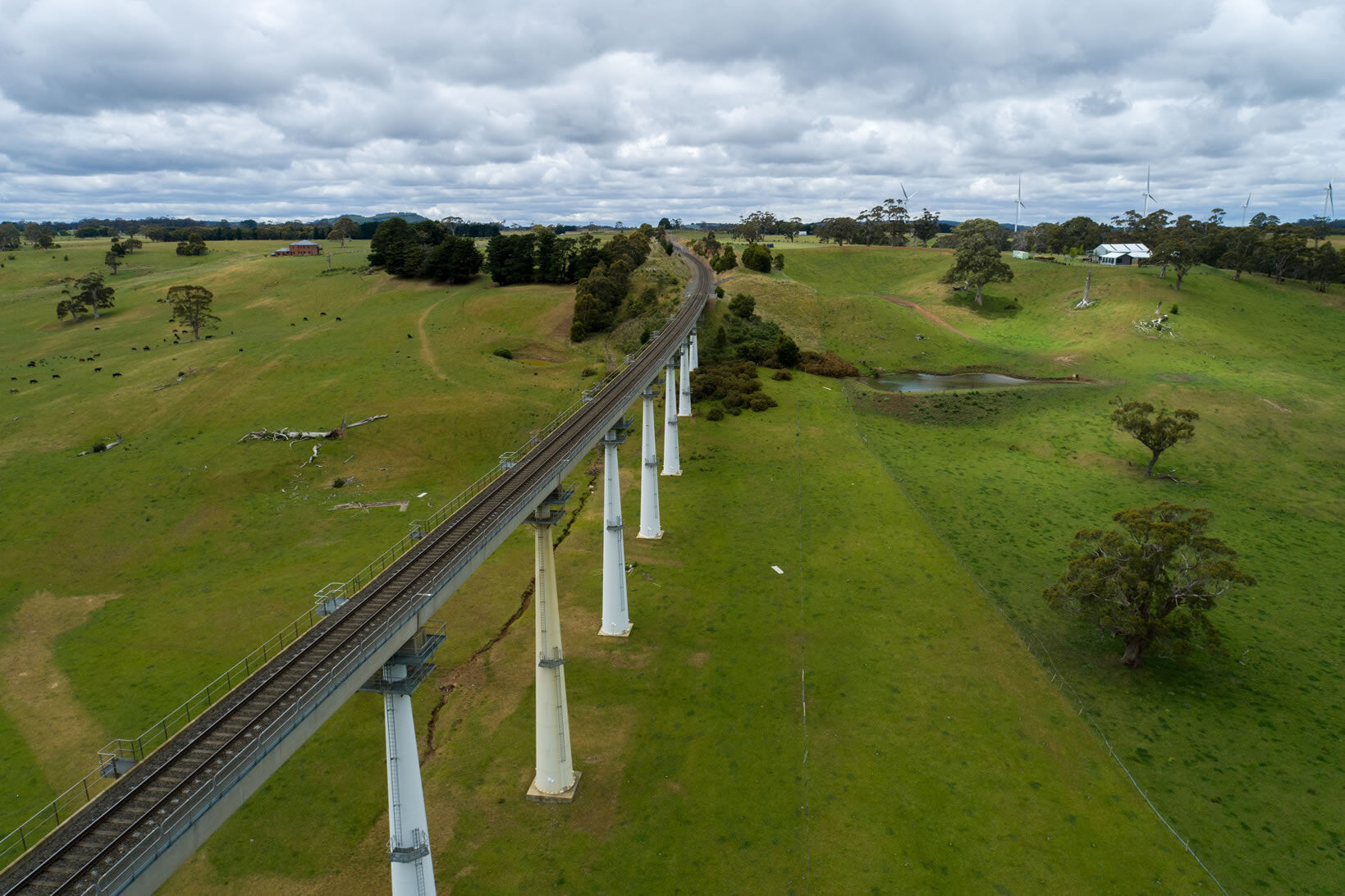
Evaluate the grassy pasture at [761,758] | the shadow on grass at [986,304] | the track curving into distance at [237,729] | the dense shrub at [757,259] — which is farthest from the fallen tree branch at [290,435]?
the shadow on grass at [986,304]

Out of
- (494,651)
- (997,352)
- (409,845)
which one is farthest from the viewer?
(997,352)

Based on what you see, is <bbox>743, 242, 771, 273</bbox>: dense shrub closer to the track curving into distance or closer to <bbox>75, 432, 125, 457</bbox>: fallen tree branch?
<bbox>75, 432, 125, 457</bbox>: fallen tree branch

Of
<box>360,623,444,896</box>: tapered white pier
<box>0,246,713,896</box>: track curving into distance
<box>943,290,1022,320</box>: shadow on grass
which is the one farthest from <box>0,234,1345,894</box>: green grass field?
<box>943,290,1022,320</box>: shadow on grass

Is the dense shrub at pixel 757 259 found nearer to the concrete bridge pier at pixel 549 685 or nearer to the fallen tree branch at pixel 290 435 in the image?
the fallen tree branch at pixel 290 435

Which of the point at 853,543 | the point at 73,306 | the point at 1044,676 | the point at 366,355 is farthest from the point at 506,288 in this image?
the point at 1044,676

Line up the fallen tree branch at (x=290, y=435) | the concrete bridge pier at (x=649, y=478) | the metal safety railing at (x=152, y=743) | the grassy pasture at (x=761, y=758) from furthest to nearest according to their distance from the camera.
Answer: the fallen tree branch at (x=290, y=435)
the concrete bridge pier at (x=649, y=478)
the grassy pasture at (x=761, y=758)
the metal safety railing at (x=152, y=743)

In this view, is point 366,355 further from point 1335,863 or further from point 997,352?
point 1335,863

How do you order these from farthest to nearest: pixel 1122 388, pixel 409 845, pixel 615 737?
pixel 1122 388 → pixel 615 737 → pixel 409 845
